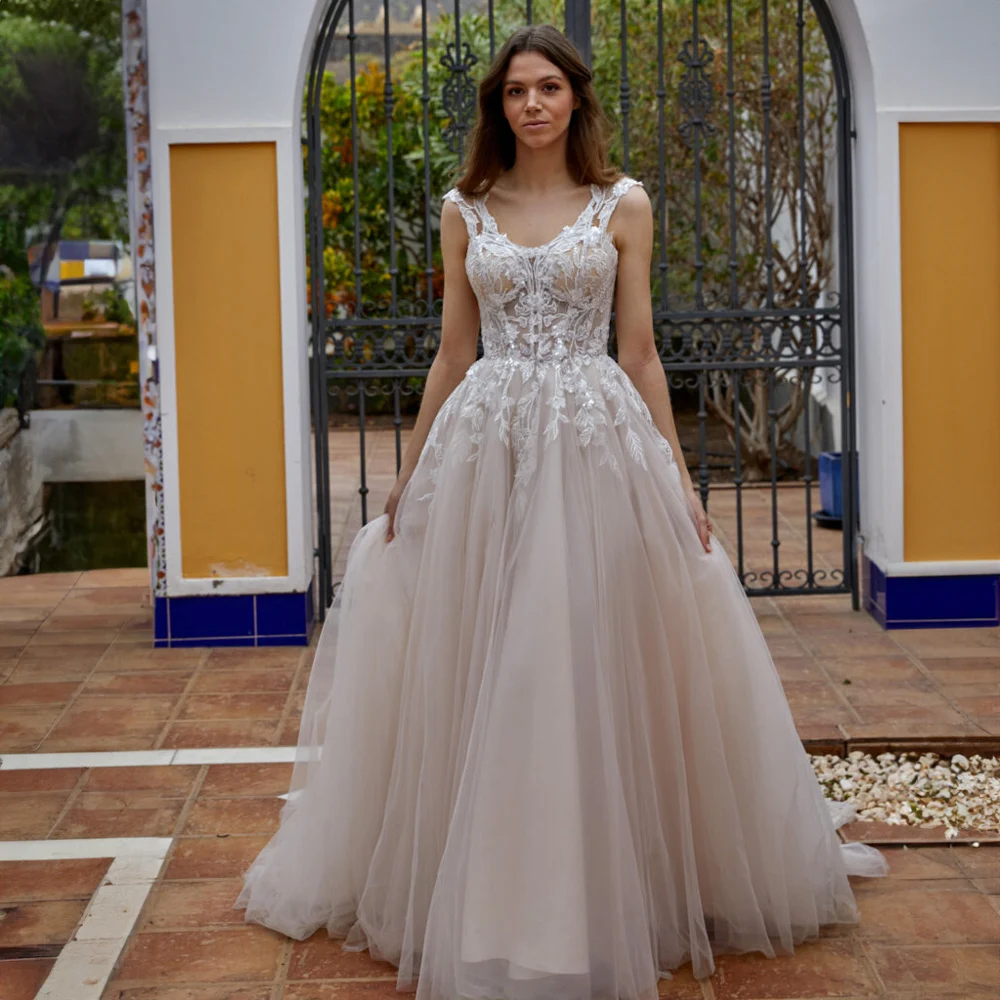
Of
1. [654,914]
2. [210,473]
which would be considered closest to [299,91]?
[210,473]

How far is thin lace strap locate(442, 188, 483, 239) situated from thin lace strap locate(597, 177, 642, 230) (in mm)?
235

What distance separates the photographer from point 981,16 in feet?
18.3

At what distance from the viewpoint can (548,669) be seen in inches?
112

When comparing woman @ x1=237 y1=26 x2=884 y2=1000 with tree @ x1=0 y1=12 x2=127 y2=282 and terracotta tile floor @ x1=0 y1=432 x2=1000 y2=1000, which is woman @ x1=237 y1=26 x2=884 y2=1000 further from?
tree @ x1=0 y1=12 x2=127 y2=282

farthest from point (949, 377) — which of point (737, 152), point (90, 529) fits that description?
point (90, 529)

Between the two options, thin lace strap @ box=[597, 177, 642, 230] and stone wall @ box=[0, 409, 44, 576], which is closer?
thin lace strap @ box=[597, 177, 642, 230]

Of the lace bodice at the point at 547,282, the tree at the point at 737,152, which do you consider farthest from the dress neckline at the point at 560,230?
the tree at the point at 737,152

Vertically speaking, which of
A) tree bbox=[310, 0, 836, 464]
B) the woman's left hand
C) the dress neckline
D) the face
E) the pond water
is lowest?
the pond water

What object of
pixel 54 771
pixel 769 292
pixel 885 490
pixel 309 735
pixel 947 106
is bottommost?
pixel 54 771

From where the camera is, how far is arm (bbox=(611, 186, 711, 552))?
3.06 m

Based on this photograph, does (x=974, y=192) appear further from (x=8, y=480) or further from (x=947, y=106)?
(x=8, y=480)

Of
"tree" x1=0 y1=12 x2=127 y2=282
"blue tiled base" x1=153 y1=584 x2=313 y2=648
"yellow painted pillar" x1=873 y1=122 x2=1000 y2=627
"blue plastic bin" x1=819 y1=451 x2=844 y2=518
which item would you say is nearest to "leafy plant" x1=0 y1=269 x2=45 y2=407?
"tree" x1=0 y1=12 x2=127 y2=282

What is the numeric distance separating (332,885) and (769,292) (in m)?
3.38

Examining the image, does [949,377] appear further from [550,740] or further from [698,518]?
[550,740]
